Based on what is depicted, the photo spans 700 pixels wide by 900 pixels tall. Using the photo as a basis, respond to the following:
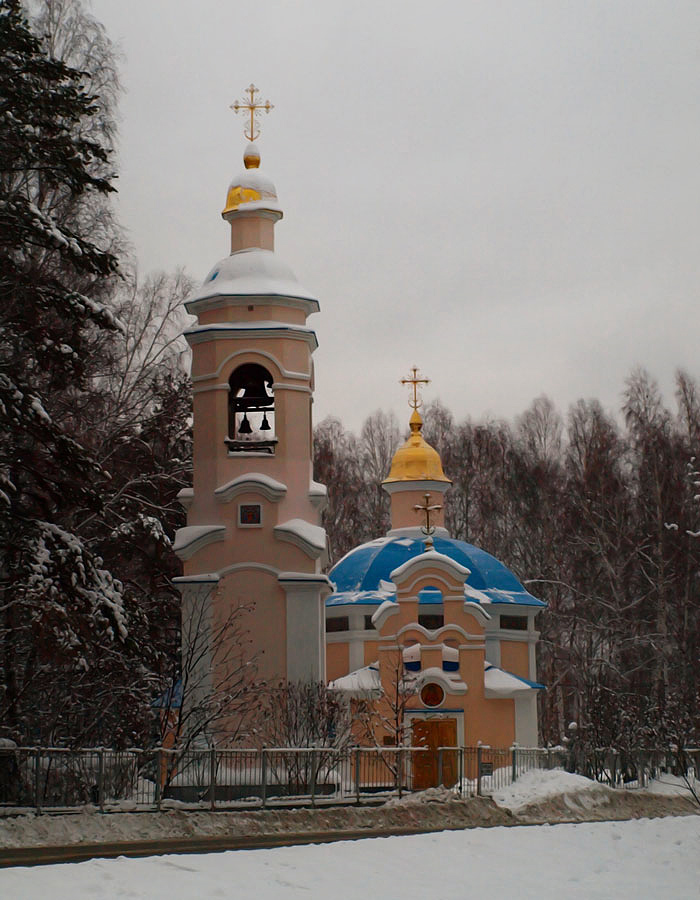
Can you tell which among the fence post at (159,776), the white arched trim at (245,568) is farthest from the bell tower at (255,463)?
the fence post at (159,776)

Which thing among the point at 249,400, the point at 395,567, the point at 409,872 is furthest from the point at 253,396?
the point at 409,872

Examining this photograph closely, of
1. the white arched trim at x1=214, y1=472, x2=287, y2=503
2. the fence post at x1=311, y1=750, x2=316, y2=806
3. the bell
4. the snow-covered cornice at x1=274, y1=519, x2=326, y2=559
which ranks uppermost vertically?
the bell

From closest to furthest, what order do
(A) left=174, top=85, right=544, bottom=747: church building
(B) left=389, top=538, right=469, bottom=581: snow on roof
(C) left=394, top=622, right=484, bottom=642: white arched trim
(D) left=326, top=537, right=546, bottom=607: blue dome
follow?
(A) left=174, top=85, right=544, bottom=747: church building → (C) left=394, top=622, right=484, bottom=642: white arched trim → (B) left=389, top=538, right=469, bottom=581: snow on roof → (D) left=326, top=537, right=546, bottom=607: blue dome

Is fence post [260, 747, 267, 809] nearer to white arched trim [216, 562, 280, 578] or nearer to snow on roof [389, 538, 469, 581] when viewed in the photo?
white arched trim [216, 562, 280, 578]

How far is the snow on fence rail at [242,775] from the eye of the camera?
1791 cm

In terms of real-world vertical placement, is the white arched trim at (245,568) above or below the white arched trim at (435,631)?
above

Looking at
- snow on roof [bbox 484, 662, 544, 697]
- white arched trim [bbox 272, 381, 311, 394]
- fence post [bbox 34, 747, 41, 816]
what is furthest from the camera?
snow on roof [bbox 484, 662, 544, 697]

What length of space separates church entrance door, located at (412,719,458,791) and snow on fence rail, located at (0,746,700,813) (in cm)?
3

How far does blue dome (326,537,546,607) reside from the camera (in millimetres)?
34594

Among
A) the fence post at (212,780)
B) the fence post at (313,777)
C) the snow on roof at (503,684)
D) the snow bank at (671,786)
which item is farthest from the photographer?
the snow on roof at (503,684)

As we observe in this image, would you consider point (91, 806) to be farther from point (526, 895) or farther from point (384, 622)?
point (384, 622)

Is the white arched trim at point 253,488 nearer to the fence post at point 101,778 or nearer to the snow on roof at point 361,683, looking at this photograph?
the snow on roof at point 361,683

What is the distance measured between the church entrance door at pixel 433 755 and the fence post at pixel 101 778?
7145 mm

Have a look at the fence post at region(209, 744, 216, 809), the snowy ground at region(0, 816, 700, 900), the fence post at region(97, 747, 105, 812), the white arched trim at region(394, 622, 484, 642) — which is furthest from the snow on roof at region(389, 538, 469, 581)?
the fence post at region(97, 747, 105, 812)
